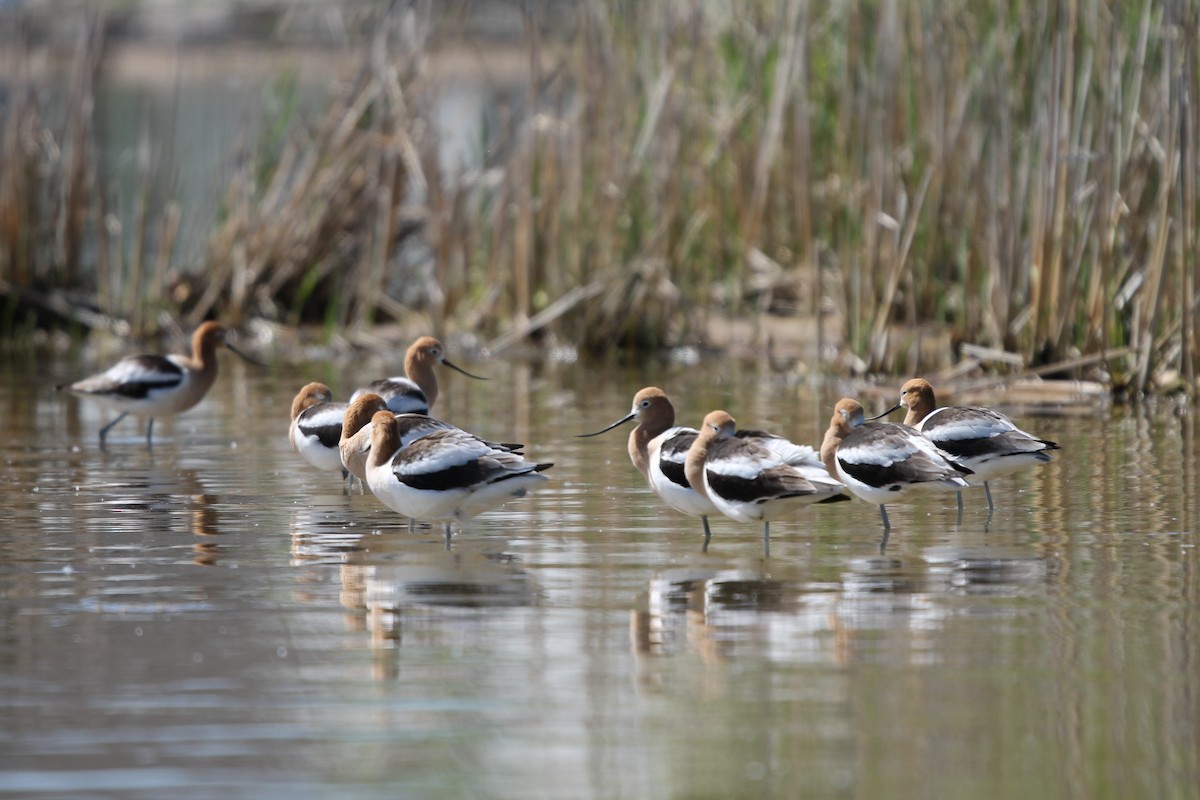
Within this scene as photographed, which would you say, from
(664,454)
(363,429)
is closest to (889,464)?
(664,454)

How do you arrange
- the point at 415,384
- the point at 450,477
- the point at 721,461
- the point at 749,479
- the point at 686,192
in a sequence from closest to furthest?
the point at 749,479
the point at 721,461
the point at 450,477
the point at 415,384
the point at 686,192

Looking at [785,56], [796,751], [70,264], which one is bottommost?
[796,751]

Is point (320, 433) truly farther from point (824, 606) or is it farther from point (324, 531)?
point (824, 606)

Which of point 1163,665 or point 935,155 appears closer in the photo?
point 1163,665

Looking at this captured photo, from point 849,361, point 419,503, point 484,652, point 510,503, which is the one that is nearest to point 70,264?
point 849,361

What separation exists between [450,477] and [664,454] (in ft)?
3.70

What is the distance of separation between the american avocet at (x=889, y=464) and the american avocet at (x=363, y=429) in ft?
5.62

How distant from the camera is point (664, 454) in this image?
30.0 ft

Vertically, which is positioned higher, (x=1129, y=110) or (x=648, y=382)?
Result: (x=1129, y=110)

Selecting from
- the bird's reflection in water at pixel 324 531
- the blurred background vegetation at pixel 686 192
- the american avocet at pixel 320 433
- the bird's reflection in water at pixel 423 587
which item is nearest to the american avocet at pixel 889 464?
the bird's reflection in water at pixel 423 587

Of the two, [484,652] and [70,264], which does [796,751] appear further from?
[70,264]

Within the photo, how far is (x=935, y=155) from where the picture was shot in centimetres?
→ 1525

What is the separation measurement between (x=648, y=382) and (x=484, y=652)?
30.8 ft

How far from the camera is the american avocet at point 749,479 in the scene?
8172mm
